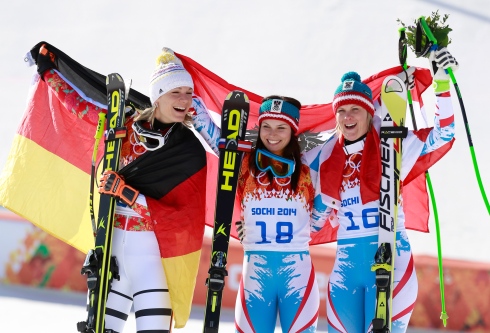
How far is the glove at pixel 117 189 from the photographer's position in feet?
15.5

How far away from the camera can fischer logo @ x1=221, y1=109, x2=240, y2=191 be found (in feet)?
15.9

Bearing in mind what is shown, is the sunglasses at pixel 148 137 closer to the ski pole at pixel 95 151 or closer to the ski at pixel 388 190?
the ski pole at pixel 95 151

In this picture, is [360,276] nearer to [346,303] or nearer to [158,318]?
[346,303]

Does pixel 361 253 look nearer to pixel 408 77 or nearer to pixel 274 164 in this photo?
pixel 274 164

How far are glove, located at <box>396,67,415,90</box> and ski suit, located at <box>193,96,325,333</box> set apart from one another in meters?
0.82

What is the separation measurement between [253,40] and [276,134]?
960 cm

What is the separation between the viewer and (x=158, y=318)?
15.0 ft

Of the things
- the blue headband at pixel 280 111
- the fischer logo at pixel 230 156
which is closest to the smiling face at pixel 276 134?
the blue headband at pixel 280 111

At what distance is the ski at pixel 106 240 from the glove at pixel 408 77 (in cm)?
160

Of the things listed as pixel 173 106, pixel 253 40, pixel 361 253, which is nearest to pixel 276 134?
pixel 173 106

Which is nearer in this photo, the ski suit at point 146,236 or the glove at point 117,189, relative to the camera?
the ski suit at point 146,236

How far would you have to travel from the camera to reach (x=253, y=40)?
47.0 ft

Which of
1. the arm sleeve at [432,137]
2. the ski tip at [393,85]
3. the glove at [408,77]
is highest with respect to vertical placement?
the glove at [408,77]

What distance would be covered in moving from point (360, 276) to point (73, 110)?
2.01 meters
